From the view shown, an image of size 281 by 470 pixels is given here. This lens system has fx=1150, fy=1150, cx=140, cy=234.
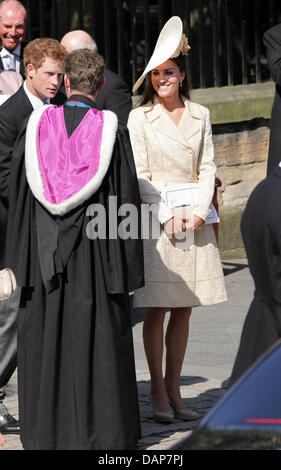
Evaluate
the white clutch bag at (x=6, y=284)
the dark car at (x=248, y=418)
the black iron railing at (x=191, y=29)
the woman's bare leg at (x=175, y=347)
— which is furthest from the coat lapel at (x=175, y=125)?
the black iron railing at (x=191, y=29)

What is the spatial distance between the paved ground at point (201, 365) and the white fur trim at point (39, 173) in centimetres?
123

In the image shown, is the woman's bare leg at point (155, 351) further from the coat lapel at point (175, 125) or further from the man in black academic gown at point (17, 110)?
the coat lapel at point (175, 125)

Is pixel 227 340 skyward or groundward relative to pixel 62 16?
groundward

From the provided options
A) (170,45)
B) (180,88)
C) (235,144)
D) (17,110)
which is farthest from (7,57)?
(235,144)

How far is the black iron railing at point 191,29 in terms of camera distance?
1073cm

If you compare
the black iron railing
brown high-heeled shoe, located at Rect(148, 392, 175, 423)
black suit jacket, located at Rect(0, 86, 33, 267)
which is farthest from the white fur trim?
the black iron railing

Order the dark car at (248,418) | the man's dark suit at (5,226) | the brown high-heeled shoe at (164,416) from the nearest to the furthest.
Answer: the dark car at (248,418), the man's dark suit at (5,226), the brown high-heeled shoe at (164,416)

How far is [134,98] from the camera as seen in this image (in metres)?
10.8

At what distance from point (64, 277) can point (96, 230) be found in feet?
0.89

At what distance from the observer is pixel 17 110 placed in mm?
5832

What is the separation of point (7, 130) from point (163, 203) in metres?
0.92

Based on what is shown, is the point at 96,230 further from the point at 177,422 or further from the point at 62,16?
the point at 62,16
